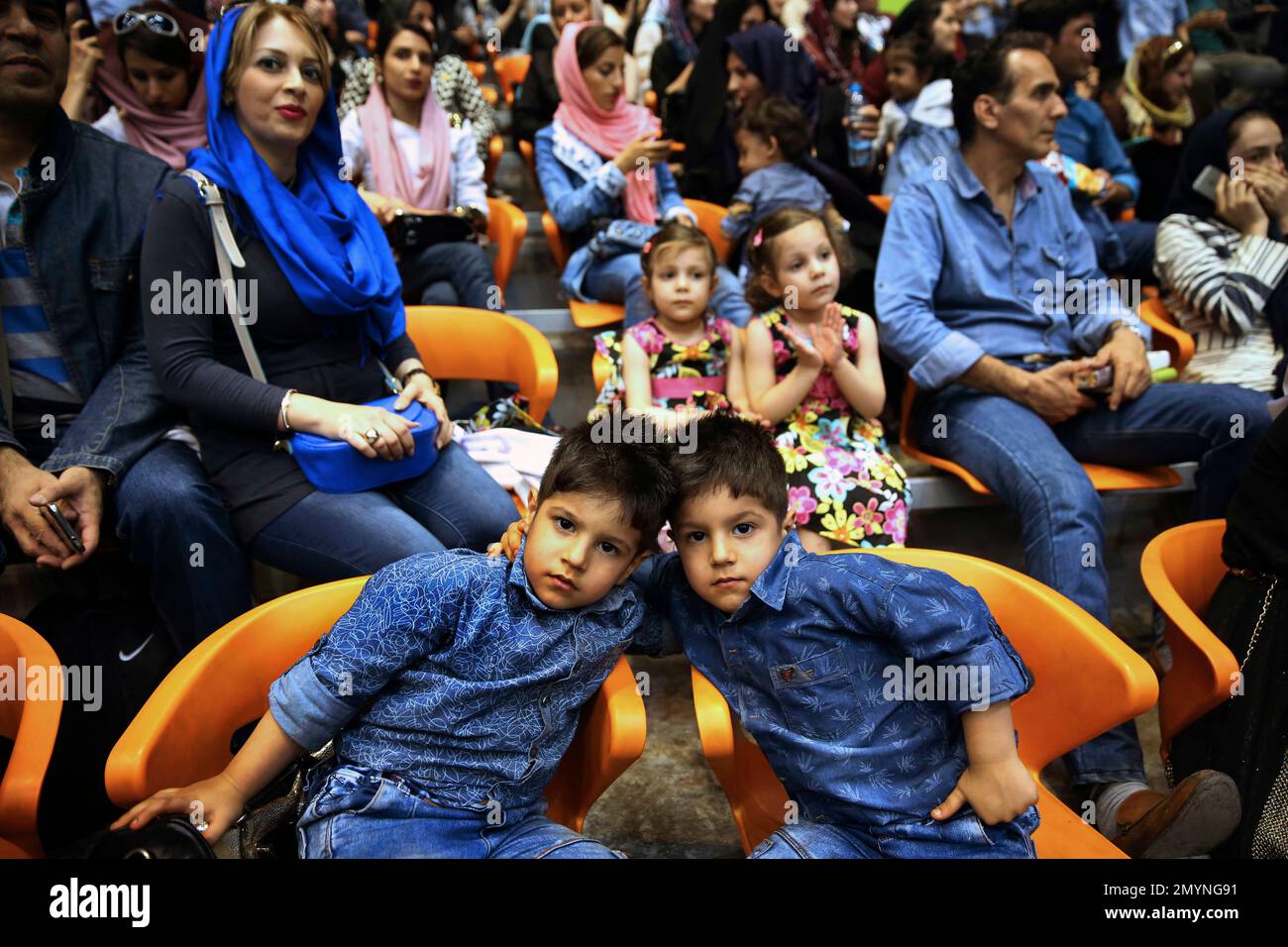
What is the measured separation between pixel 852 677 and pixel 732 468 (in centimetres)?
35

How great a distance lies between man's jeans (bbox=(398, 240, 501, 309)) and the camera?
9.30 feet

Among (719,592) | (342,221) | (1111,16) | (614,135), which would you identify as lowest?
(719,592)

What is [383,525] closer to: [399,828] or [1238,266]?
[399,828]

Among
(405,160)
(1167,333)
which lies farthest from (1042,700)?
(405,160)

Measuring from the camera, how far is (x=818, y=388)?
2.27 metres

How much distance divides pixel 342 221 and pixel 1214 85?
3.51 meters

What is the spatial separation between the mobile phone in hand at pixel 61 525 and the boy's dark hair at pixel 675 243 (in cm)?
140

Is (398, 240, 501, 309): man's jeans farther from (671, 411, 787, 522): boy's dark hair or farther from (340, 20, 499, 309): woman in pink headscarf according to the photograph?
(671, 411, 787, 522): boy's dark hair

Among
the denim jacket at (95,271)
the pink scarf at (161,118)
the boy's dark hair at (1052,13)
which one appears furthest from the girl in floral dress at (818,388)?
the boy's dark hair at (1052,13)

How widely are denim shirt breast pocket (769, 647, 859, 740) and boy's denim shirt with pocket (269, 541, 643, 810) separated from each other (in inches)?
9.7

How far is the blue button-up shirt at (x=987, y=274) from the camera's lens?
2373 millimetres
